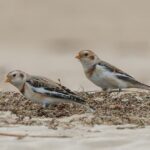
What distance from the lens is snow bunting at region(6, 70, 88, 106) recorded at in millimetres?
10938

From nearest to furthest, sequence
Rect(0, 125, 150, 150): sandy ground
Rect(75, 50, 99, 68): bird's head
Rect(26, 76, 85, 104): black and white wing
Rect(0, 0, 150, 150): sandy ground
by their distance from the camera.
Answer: Rect(0, 125, 150, 150): sandy ground, Rect(26, 76, 85, 104): black and white wing, Rect(75, 50, 99, 68): bird's head, Rect(0, 0, 150, 150): sandy ground

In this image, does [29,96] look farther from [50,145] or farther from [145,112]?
[50,145]

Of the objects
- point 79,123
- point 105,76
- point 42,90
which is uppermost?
point 105,76

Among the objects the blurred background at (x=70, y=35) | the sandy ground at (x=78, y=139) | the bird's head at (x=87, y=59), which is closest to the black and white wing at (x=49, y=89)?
the sandy ground at (x=78, y=139)

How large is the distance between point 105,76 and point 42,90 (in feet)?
6.81

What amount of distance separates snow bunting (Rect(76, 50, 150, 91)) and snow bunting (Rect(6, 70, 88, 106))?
1.77 meters

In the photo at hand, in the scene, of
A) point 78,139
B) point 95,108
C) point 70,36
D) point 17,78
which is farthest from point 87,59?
point 70,36

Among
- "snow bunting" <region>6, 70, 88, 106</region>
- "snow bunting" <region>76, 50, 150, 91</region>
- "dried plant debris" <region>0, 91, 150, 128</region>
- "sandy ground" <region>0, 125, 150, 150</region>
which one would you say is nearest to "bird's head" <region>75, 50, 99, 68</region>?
"snow bunting" <region>76, 50, 150, 91</region>

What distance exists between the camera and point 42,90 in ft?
36.5

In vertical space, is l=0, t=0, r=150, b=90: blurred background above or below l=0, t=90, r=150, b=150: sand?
above

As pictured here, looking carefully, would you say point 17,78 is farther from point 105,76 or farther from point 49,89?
point 105,76

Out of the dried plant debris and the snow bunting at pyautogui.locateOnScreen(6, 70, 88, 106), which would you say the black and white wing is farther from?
the dried plant debris

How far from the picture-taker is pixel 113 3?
110ft

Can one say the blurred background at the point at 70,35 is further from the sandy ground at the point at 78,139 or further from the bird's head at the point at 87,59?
the sandy ground at the point at 78,139
